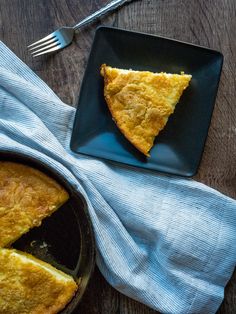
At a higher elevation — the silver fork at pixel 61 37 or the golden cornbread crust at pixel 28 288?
the silver fork at pixel 61 37

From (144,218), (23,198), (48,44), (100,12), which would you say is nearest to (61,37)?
(48,44)

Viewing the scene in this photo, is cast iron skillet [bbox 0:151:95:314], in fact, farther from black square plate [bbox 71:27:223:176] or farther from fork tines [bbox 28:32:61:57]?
fork tines [bbox 28:32:61:57]

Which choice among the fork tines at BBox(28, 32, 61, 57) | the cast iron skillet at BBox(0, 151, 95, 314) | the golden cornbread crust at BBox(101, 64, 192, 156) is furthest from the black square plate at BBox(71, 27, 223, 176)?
the cast iron skillet at BBox(0, 151, 95, 314)

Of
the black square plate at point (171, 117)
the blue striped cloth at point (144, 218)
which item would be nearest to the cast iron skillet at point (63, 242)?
the blue striped cloth at point (144, 218)

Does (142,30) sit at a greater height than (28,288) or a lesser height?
greater

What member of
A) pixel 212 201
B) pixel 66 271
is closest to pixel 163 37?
pixel 212 201

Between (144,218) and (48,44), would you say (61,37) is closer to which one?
(48,44)

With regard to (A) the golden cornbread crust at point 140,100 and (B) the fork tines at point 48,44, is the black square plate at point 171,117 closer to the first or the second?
(A) the golden cornbread crust at point 140,100
